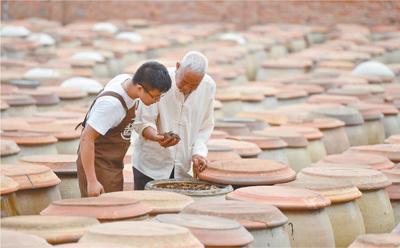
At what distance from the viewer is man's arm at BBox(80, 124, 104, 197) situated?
5.25 m

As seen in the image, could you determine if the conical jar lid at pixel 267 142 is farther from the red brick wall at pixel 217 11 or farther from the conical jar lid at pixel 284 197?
the red brick wall at pixel 217 11

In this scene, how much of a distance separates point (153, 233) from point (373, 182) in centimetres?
256

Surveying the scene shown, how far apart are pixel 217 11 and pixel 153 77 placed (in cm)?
1913

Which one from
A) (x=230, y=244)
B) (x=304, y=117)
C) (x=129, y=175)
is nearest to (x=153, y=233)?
(x=230, y=244)

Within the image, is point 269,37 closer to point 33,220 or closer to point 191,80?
point 191,80

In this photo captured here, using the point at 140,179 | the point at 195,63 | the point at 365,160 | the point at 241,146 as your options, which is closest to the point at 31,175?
the point at 140,179

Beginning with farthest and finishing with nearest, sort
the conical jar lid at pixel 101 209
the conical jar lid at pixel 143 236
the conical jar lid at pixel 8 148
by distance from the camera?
the conical jar lid at pixel 8 148 → the conical jar lid at pixel 101 209 → the conical jar lid at pixel 143 236

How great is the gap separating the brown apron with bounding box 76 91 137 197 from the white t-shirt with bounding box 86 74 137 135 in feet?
0.34

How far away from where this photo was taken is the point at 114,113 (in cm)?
528

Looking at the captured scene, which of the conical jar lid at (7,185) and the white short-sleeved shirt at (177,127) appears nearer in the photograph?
the conical jar lid at (7,185)

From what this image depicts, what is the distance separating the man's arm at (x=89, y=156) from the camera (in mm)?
5246

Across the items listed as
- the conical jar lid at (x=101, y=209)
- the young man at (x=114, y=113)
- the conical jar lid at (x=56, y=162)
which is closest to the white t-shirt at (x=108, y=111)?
the young man at (x=114, y=113)

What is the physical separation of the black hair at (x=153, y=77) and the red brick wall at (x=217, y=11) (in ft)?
58.2

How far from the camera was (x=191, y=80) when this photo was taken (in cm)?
556
